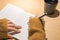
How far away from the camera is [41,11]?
1135 millimetres

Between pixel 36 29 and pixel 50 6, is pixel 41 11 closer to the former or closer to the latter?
pixel 50 6

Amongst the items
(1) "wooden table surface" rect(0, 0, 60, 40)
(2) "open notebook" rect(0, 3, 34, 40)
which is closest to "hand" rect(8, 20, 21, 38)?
(2) "open notebook" rect(0, 3, 34, 40)

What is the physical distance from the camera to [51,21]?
3.51 ft

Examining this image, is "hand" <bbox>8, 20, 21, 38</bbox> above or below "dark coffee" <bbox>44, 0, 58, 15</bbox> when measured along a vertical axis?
below

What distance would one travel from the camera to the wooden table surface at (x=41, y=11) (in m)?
1.00

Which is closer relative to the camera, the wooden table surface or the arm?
the arm

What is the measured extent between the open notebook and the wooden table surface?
36 mm

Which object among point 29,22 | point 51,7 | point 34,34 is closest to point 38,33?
point 34,34

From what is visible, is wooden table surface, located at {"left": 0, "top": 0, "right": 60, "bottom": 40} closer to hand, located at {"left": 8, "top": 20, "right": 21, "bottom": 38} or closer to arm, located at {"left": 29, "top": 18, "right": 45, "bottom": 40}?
arm, located at {"left": 29, "top": 18, "right": 45, "bottom": 40}

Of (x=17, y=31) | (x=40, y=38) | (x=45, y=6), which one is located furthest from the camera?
(x=45, y=6)

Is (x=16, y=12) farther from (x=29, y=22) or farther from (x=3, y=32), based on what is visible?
(x=3, y=32)

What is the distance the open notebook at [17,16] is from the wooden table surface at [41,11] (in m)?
0.04

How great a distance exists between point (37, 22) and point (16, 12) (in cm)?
21

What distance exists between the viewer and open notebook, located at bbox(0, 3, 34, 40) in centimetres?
100
